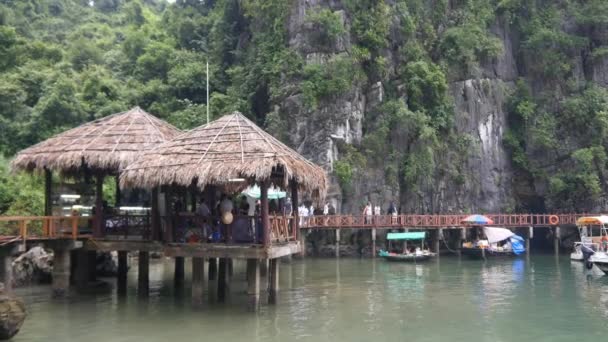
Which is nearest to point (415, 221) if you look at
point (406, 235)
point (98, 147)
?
point (406, 235)

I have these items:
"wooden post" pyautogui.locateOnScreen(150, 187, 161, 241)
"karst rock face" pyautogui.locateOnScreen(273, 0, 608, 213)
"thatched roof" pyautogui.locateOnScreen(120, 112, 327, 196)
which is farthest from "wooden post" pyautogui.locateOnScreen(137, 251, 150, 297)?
"karst rock face" pyautogui.locateOnScreen(273, 0, 608, 213)

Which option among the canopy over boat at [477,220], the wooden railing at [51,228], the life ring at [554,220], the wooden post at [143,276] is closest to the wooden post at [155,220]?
the wooden post at [143,276]

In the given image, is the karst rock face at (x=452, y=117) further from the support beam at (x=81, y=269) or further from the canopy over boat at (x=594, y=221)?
the support beam at (x=81, y=269)

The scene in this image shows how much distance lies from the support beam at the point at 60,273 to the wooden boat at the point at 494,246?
2088 cm

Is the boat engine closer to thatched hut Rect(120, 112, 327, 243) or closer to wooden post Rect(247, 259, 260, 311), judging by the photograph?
thatched hut Rect(120, 112, 327, 243)

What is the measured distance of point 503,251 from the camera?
30188 millimetres

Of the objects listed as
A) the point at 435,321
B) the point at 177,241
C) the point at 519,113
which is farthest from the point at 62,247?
the point at 519,113

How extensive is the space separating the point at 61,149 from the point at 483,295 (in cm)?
1350

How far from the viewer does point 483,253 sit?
29594 millimetres

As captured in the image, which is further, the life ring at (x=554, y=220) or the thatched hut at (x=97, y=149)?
the life ring at (x=554, y=220)

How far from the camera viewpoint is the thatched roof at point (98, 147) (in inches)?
628

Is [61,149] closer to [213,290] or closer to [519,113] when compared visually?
[213,290]

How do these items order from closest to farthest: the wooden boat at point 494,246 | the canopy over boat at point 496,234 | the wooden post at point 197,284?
the wooden post at point 197,284 < the wooden boat at point 494,246 < the canopy over boat at point 496,234

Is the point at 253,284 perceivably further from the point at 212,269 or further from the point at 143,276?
the point at 212,269
